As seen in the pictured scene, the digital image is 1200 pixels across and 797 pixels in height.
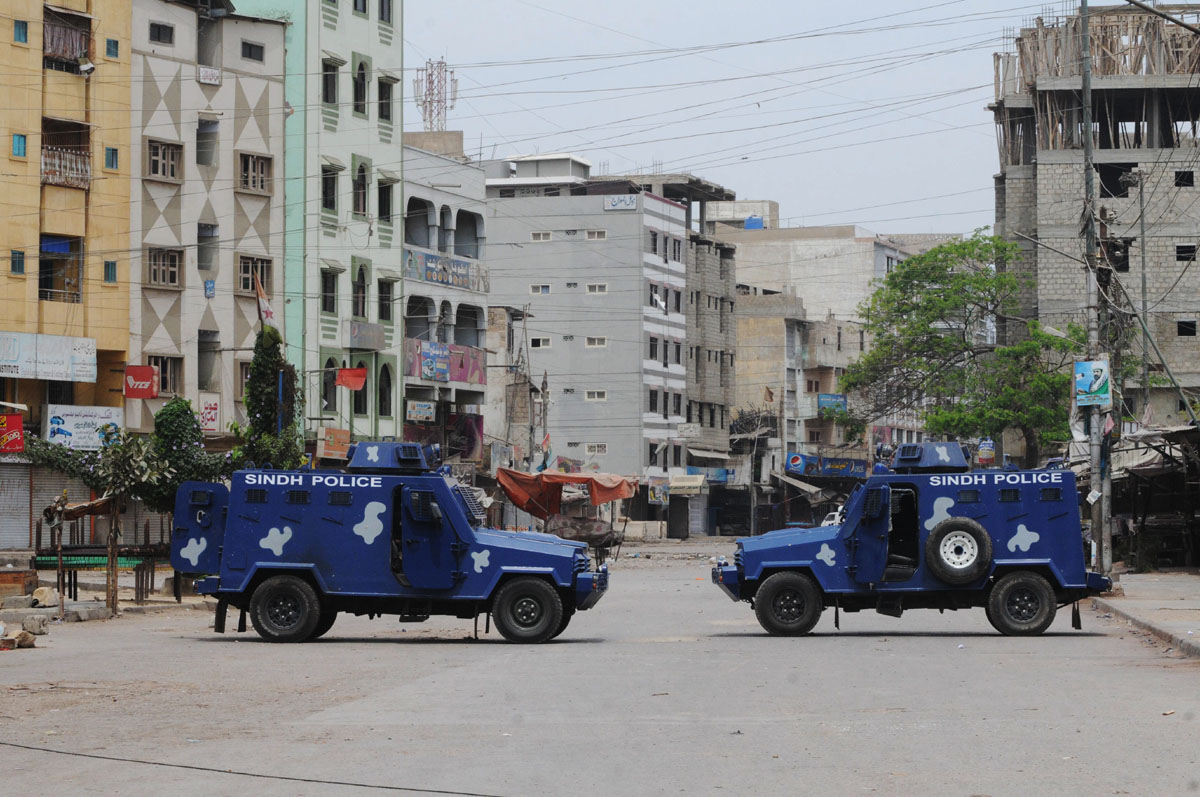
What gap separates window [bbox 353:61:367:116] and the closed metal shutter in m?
19.0

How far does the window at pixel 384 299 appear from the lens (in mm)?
61906

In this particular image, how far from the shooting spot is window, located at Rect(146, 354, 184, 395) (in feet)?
175

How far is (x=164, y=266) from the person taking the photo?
5388 cm

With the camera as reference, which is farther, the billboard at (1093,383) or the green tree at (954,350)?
the green tree at (954,350)

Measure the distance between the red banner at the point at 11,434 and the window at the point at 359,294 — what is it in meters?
15.6

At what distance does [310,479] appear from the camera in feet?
73.3

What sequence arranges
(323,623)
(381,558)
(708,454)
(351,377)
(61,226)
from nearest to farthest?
1. (381,558)
2. (323,623)
3. (61,226)
4. (351,377)
5. (708,454)

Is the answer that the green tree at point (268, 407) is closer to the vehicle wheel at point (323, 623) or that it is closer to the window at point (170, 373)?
the window at point (170, 373)

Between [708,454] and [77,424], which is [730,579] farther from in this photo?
[708,454]

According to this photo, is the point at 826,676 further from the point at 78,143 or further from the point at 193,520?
the point at 78,143

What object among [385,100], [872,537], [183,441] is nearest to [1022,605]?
[872,537]

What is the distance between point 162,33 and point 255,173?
548 centimetres

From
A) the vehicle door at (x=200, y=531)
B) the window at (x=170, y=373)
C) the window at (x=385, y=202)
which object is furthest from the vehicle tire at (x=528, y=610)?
the window at (x=385, y=202)

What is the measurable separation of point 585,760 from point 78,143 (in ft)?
146
